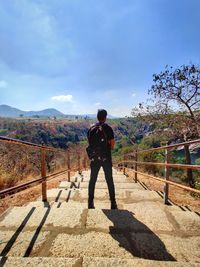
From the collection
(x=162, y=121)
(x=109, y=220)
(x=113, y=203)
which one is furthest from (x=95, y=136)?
(x=162, y=121)

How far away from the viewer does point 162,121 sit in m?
15.4

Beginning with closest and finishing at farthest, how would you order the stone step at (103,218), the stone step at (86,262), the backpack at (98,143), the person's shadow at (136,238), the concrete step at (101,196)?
the stone step at (86,262)
the person's shadow at (136,238)
the stone step at (103,218)
the backpack at (98,143)
the concrete step at (101,196)

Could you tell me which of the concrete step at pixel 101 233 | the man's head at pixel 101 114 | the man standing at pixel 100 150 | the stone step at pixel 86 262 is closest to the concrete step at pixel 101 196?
the man standing at pixel 100 150

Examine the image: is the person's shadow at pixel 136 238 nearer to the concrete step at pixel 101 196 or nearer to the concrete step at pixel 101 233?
the concrete step at pixel 101 233

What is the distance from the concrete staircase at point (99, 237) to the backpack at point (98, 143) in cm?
90

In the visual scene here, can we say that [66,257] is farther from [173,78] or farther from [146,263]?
[173,78]

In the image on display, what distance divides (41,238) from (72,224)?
440 mm

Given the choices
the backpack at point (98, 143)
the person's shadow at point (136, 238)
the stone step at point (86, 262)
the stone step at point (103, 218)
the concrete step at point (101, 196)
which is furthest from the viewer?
the concrete step at point (101, 196)

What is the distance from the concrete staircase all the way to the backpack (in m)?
0.90

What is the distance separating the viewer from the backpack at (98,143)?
369 cm

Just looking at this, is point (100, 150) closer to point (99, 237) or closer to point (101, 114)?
point (101, 114)

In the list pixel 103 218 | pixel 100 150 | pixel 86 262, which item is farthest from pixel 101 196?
pixel 86 262

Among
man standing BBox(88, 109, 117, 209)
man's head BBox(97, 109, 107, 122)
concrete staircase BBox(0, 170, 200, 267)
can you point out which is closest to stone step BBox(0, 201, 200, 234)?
concrete staircase BBox(0, 170, 200, 267)

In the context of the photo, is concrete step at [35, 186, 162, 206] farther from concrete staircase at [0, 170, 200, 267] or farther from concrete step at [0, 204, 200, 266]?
concrete step at [0, 204, 200, 266]
